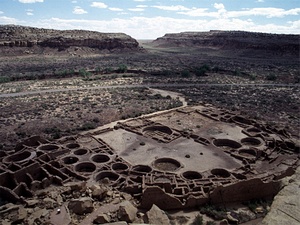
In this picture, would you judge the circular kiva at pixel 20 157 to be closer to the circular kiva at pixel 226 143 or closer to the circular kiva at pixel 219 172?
the circular kiva at pixel 219 172

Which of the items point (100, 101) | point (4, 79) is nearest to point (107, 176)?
point (100, 101)

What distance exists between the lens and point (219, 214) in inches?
704

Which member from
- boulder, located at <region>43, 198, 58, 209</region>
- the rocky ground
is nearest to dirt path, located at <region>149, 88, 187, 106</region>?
the rocky ground

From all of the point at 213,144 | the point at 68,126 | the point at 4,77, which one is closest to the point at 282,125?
the point at 213,144

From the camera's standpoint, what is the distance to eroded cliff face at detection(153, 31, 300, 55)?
108206mm

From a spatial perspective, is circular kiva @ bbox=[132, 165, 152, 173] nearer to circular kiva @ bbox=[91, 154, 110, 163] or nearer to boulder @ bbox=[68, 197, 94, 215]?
circular kiva @ bbox=[91, 154, 110, 163]

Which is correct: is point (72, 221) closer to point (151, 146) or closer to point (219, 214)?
point (219, 214)

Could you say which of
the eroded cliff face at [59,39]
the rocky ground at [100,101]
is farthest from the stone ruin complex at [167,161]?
the eroded cliff face at [59,39]

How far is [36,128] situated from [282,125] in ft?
91.2

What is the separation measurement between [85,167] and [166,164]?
21.6 feet

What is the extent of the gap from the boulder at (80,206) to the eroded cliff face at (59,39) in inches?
3312

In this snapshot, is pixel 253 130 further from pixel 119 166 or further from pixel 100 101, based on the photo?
pixel 100 101

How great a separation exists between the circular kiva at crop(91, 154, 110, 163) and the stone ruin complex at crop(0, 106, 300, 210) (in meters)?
0.08

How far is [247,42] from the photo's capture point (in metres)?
120
